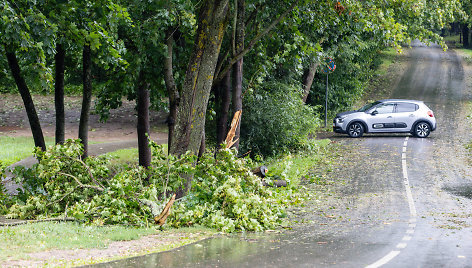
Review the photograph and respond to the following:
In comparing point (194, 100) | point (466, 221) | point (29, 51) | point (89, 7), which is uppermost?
point (89, 7)

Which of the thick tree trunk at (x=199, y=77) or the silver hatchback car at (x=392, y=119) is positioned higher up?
the thick tree trunk at (x=199, y=77)

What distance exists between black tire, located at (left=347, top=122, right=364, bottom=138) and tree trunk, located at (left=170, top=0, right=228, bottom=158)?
1613 cm

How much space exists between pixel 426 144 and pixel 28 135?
21787 millimetres

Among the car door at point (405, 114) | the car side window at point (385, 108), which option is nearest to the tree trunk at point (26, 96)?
the car side window at point (385, 108)

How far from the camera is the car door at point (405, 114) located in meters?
27.4

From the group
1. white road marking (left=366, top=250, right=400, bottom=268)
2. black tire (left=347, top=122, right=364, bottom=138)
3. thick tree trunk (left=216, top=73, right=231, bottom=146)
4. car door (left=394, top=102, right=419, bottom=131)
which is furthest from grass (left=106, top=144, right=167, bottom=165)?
white road marking (left=366, top=250, right=400, bottom=268)

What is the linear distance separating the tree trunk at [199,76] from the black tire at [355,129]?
A: 1613cm

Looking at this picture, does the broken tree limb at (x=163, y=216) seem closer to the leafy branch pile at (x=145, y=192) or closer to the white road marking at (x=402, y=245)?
the leafy branch pile at (x=145, y=192)

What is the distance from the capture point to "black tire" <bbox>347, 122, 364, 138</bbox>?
28016mm

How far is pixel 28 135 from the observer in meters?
33.7

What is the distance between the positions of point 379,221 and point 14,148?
20536 millimetres

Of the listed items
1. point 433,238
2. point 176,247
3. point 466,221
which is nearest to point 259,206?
point 176,247

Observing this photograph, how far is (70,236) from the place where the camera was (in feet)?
32.3

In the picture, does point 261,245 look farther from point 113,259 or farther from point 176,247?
point 113,259
